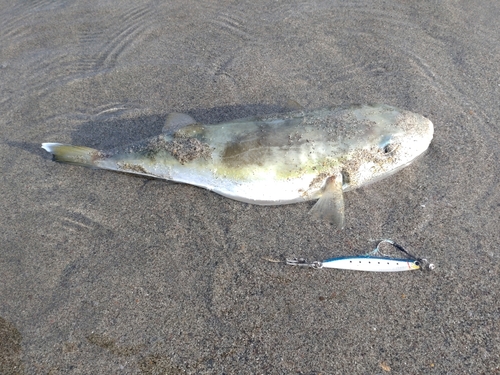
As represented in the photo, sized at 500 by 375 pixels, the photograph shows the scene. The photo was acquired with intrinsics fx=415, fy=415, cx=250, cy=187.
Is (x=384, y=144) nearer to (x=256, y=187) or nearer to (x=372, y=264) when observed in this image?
(x=372, y=264)

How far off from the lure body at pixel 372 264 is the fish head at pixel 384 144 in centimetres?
79

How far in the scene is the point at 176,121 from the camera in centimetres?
462

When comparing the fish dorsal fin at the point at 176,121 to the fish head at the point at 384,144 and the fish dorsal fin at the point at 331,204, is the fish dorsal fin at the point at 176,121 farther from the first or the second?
the fish head at the point at 384,144

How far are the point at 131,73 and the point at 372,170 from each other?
11.2ft

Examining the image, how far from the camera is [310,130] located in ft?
12.9

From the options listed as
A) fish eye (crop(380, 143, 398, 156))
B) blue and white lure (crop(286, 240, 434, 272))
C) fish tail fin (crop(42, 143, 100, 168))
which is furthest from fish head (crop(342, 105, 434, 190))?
fish tail fin (crop(42, 143, 100, 168))

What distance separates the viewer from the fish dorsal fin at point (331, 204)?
12.4ft

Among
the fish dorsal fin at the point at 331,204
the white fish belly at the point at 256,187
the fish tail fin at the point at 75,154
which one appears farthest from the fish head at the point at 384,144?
the fish tail fin at the point at 75,154

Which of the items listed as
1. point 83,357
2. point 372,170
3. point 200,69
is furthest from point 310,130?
point 83,357

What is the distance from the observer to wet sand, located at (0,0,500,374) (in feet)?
10.2

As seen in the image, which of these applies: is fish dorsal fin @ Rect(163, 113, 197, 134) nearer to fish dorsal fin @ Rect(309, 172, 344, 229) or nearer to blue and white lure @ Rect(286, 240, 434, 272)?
fish dorsal fin @ Rect(309, 172, 344, 229)

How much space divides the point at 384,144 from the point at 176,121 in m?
2.23

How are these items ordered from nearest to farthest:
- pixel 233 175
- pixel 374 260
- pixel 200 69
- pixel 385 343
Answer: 1. pixel 385 343
2. pixel 374 260
3. pixel 233 175
4. pixel 200 69

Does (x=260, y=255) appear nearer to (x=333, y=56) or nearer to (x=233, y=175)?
(x=233, y=175)
